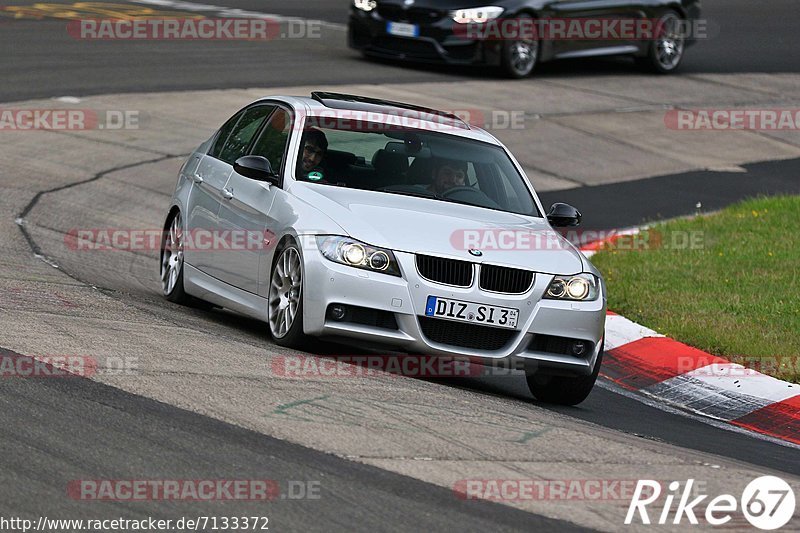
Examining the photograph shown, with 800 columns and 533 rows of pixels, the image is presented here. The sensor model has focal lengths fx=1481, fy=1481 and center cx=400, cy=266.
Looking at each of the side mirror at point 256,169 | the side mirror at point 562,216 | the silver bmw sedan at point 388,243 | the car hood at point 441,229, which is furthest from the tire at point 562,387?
the side mirror at point 256,169

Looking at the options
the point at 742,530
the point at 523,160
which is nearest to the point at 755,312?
the point at 742,530

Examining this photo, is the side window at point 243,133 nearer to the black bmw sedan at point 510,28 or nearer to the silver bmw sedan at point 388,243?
the silver bmw sedan at point 388,243

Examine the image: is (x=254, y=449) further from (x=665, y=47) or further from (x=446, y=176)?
(x=665, y=47)

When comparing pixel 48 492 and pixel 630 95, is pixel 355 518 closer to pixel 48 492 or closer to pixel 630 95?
pixel 48 492

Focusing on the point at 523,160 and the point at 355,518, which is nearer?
the point at 355,518

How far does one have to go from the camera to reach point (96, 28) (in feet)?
81.8

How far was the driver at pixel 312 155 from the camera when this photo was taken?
30.3 ft

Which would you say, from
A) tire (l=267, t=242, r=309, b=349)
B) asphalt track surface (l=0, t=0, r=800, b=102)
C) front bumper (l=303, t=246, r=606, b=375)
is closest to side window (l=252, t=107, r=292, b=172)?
tire (l=267, t=242, r=309, b=349)

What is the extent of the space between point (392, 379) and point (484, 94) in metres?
14.1

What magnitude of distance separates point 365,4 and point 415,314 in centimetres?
1504

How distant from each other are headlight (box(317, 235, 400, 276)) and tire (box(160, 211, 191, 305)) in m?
2.37

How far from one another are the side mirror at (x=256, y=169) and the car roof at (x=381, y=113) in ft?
2.10

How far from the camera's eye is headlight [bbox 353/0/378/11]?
22.4m

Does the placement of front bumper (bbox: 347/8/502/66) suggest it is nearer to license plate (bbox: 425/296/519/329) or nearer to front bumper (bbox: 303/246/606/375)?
front bumper (bbox: 303/246/606/375)
